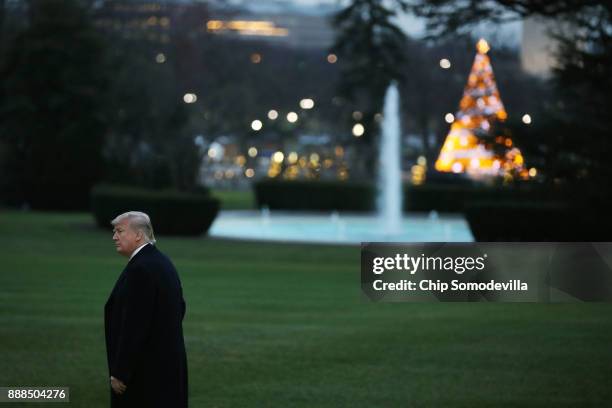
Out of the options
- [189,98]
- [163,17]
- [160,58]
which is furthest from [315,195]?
[163,17]

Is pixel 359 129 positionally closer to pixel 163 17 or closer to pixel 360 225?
pixel 163 17

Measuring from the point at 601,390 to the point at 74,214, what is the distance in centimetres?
4014

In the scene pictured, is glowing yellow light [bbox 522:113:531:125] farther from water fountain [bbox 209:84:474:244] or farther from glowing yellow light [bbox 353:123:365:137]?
glowing yellow light [bbox 353:123:365:137]

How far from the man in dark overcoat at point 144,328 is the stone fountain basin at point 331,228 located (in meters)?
26.7

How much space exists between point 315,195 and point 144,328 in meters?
47.4

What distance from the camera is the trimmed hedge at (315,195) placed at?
181 ft

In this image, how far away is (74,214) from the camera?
Result: 5072 centimetres

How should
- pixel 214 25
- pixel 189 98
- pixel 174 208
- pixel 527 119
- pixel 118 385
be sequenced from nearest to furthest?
pixel 118 385 → pixel 527 119 → pixel 174 208 → pixel 189 98 → pixel 214 25

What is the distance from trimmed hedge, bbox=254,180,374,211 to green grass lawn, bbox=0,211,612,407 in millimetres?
30209

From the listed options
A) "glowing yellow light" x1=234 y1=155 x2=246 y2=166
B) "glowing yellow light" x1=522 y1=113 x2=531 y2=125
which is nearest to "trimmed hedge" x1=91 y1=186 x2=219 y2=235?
"glowing yellow light" x1=522 y1=113 x2=531 y2=125

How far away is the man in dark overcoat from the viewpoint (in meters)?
7.79

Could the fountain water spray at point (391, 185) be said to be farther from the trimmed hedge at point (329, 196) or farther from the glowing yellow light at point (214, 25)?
the glowing yellow light at point (214, 25)

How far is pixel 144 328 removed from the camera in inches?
307

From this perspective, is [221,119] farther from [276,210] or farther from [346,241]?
[346,241]
